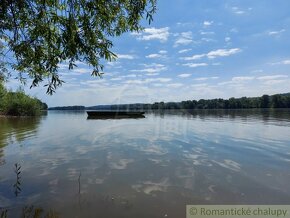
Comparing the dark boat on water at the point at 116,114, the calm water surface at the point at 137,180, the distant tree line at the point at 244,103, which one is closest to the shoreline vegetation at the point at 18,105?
the dark boat on water at the point at 116,114

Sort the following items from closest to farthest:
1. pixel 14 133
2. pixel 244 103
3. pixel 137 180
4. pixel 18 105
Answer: pixel 137 180 → pixel 14 133 → pixel 18 105 → pixel 244 103

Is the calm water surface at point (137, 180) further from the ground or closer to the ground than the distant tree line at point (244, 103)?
closer to the ground

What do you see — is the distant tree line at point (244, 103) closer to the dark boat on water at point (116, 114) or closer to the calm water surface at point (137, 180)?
the dark boat on water at point (116, 114)

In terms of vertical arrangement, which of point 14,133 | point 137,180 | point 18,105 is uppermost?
point 18,105

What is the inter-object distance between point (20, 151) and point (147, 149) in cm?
918

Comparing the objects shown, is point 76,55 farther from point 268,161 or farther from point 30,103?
point 30,103

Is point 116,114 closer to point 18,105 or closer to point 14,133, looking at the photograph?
point 18,105

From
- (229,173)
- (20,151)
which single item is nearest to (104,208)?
(229,173)

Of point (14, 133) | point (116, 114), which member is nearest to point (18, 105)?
point (116, 114)

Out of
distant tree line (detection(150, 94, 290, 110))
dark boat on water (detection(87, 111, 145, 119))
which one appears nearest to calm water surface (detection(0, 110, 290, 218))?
dark boat on water (detection(87, 111, 145, 119))

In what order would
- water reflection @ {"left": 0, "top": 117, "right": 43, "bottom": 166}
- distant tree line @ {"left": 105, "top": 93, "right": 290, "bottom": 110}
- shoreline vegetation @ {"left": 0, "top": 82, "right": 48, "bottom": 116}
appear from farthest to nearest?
distant tree line @ {"left": 105, "top": 93, "right": 290, "bottom": 110} → shoreline vegetation @ {"left": 0, "top": 82, "right": 48, "bottom": 116} → water reflection @ {"left": 0, "top": 117, "right": 43, "bottom": 166}

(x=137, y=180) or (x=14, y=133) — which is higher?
(x=14, y=133)

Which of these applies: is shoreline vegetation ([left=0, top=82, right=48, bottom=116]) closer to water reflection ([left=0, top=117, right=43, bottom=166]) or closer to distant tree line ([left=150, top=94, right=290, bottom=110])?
water reflection ([left=0, top=117, right=43, bottom=166])

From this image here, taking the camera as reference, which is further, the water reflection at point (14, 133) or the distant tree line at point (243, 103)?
the distant tree line at point (243, 103)
